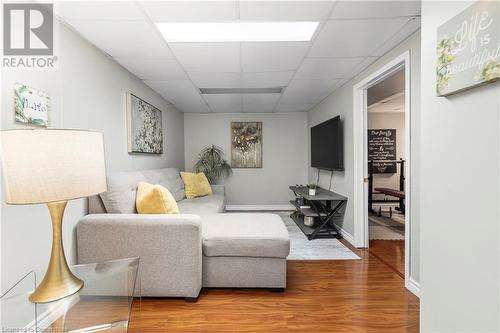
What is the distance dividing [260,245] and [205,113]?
4040mm

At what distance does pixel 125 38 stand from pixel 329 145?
3.03m

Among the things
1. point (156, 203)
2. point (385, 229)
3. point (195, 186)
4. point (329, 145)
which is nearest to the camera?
point (156, 203)

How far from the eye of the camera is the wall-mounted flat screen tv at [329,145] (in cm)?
368

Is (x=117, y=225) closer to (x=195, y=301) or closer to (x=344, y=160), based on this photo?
(x=195, y=301)

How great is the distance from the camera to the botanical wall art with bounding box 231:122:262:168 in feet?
18.3

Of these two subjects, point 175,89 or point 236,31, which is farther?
point 175,89

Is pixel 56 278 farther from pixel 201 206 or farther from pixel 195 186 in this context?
pixel 195 186

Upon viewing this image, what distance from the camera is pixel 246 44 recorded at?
90.4 inches

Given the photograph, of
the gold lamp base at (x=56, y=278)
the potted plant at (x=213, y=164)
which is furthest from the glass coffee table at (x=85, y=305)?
the potted plant at (x=213, y=164)

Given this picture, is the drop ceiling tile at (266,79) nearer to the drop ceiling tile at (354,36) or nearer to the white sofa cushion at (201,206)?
the drop ceiling tile at (354,36)

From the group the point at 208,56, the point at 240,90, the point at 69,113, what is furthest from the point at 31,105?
the point at 240,90

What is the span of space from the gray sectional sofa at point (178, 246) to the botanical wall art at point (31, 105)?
73 centimetres

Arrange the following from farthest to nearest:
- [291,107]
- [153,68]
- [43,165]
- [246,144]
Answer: [246,144] → [291,107] → [153,68] → [43,165]

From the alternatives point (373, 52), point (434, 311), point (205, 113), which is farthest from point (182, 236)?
point (205, 113)
